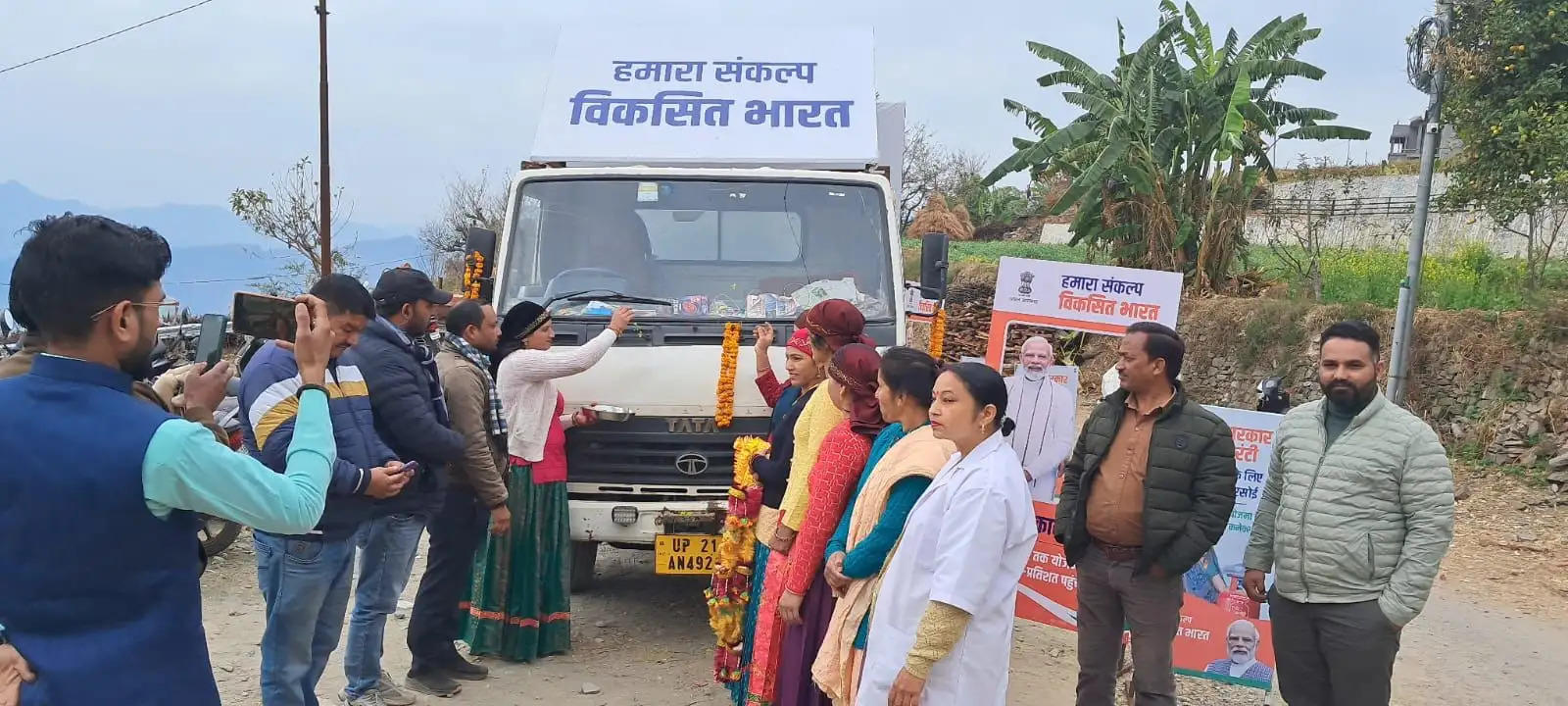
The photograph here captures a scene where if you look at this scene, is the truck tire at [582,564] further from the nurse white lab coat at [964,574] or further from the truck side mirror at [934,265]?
the nurse white lab coat at [964,574]

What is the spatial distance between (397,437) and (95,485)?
232cm

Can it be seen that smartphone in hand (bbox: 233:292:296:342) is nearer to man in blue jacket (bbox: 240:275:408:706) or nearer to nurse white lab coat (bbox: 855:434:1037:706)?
man in blue jacket (bbox: 240:275:408:706)

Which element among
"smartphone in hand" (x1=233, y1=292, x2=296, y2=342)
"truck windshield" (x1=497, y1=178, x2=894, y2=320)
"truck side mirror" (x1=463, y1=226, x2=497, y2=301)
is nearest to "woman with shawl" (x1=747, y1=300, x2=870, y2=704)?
"truck windshield" (x1=497, y1=178, x2=894, y2=320)

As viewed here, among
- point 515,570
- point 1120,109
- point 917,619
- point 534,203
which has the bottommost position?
point 515,570

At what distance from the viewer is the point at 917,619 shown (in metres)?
3.07

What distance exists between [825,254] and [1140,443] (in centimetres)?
249

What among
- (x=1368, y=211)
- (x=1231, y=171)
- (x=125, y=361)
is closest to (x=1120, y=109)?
(x=1231, y=171)

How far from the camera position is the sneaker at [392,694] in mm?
4844

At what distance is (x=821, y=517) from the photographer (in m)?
3.75

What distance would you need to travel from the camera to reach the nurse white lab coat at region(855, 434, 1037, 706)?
2.91 metres

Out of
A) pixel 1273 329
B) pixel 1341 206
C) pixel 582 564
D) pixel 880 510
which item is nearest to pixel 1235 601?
pixel 880 510

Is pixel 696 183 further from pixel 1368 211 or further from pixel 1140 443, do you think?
pixel 1368 211

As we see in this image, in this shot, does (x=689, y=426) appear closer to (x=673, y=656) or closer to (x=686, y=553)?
(x=686, y=553)

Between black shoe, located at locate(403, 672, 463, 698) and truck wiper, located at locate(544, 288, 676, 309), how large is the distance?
1885 millimetres
